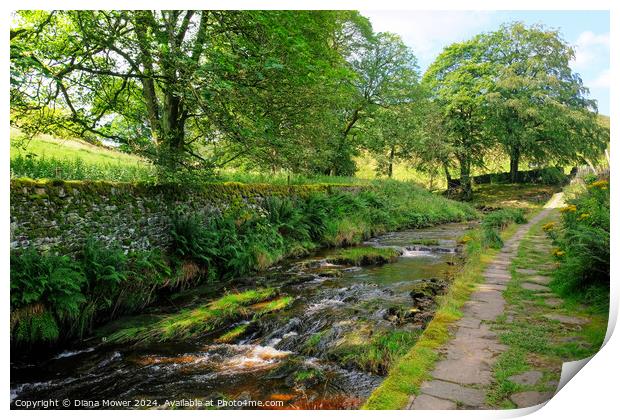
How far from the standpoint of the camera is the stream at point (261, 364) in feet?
11.2

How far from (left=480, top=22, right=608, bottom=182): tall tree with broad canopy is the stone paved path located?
1103 centimetres

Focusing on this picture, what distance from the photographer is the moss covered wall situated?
4.66 m

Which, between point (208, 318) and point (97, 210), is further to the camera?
point (97, 210)

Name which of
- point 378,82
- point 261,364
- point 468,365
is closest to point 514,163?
point 378,82

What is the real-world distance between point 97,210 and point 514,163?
24753 mm

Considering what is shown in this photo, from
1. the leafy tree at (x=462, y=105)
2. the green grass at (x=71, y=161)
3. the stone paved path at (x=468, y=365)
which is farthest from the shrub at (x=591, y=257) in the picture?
the leafy tree at (x=462, y=105)

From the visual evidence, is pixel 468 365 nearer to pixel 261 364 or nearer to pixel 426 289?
pixel 261 364

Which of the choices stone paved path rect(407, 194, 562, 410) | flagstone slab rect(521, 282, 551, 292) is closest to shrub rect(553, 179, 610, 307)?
flagstone slab rect(521, 282, 551, 292)

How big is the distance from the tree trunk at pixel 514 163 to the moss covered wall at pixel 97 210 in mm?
20651

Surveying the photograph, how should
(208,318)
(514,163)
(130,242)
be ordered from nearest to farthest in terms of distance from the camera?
(208,318) < (130,242) < (514,163)

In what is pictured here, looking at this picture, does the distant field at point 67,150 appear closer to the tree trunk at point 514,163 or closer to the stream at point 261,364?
the stream at point 261,364

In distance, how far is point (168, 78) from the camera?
16.9ft

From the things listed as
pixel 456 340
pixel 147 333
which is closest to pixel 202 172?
pixel 147 333

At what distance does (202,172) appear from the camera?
6461 millimetres
